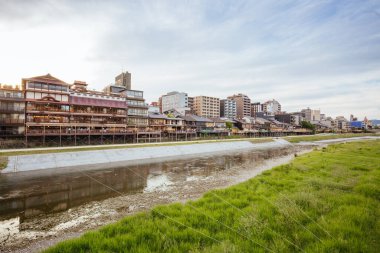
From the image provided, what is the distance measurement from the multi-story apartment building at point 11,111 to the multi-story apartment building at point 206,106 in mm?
96813

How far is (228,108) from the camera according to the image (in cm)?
14712

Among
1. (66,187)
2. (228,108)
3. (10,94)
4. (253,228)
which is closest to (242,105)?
(228,108)

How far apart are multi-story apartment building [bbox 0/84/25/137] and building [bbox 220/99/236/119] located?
116691 mm

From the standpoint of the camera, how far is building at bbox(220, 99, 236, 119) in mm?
145750

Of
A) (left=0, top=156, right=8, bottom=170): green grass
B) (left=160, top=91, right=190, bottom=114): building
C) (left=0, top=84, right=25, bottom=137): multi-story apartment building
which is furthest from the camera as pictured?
(left=160, top=91, right=190, bottom=114): building

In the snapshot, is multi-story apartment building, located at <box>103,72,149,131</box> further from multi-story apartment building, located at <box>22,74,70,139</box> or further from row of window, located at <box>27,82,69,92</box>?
multi-story apartment building, located at <box>22,74,70,139</box>

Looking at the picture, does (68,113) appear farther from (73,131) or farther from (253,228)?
(253,228)

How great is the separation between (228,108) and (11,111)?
12231cm

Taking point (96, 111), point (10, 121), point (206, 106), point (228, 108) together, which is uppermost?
point (206, 106)

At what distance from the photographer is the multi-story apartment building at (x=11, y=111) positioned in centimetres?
4491

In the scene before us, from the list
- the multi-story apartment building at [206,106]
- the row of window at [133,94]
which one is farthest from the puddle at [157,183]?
the multi-story apartment building at [206,106]

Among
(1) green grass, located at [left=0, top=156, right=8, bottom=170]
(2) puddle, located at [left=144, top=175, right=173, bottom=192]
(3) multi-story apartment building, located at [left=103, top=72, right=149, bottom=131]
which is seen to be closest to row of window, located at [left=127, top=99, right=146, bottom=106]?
(3) multi-story apartment building, located at [left=103, top=72, right=149, bottom=131]

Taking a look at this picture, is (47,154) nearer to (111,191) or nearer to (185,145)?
(111,191)

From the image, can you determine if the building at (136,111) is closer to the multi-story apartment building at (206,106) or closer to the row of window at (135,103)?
the row of window at (135,103)
